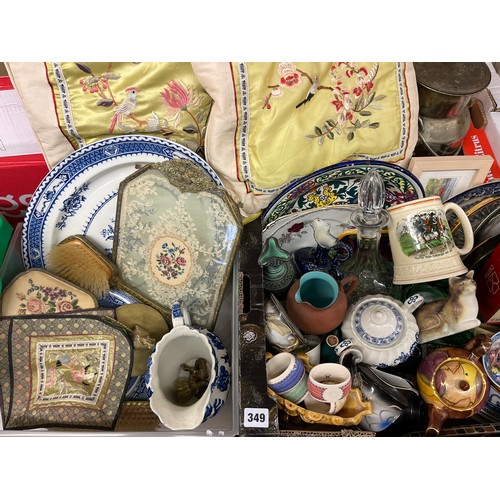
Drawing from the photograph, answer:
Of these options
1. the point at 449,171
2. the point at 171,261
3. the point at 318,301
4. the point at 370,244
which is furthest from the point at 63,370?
the point at 449,171

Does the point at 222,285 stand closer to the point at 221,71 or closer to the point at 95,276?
the point at 95,276

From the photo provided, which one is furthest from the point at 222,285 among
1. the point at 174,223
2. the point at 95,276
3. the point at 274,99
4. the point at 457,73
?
the point at 457,73

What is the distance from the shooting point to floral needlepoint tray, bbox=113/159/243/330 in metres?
0.91

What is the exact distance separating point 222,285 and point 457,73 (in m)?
0.60

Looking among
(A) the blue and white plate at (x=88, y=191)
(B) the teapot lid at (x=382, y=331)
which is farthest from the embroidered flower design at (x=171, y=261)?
(B) the teapot lid at (x=382, y=331)

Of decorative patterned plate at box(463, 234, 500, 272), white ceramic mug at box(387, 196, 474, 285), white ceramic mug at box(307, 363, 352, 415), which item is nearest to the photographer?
white ceramic mug at box(307, 363, 352, 415)

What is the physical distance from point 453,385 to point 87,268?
715 millimetres

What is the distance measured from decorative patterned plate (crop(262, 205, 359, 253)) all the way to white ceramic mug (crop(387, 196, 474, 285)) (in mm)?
141

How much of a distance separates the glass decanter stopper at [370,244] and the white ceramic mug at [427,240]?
4cm

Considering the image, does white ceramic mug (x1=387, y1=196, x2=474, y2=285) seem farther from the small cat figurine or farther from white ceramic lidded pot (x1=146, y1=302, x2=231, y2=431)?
white ceramic lidded pot (x1=146, y1=302, x2=231, y2=431)

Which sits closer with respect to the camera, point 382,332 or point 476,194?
point 382,332

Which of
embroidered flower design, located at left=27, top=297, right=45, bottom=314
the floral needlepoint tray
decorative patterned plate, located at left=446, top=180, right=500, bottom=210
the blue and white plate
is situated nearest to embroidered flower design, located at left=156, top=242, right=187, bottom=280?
the floral needlepoint tray

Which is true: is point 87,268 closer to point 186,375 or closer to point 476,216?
point 186,375

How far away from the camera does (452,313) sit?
0.86 m
